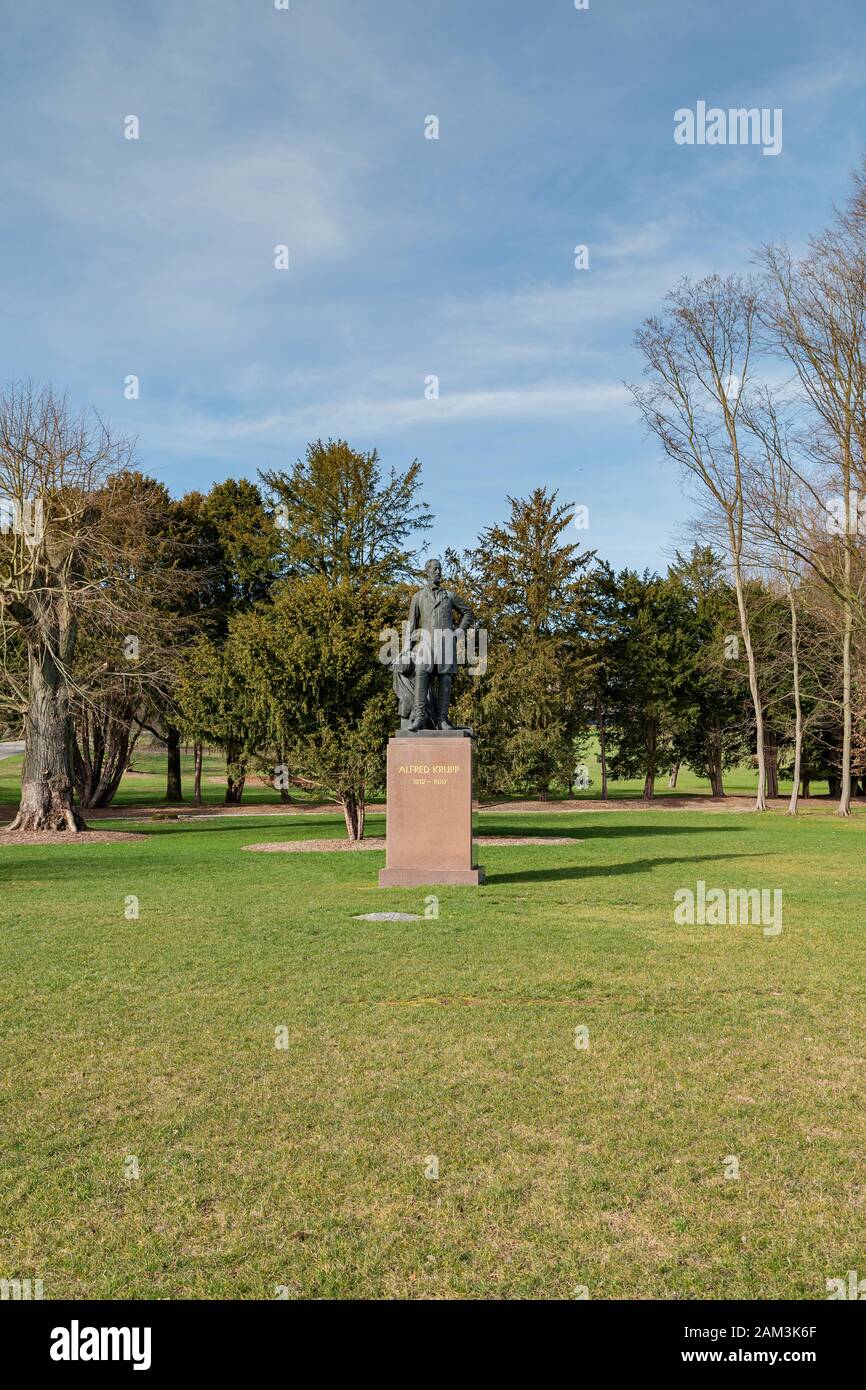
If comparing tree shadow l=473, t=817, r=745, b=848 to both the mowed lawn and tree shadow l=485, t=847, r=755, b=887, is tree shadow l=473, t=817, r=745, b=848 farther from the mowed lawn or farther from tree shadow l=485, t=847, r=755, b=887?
the mowed lawn

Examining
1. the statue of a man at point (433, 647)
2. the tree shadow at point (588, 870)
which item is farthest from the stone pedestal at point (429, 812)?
the tree shadow at point (588, 870)

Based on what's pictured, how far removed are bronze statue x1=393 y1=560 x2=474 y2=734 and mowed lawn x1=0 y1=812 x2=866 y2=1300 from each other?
14.8ft

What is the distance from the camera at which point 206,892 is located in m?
14.8

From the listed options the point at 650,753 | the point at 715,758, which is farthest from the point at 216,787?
the point at 715,758

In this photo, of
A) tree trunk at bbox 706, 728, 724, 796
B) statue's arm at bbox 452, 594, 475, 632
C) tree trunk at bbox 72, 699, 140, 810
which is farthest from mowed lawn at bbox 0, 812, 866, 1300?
tree trunk at bbox 706, 728, 724, 796

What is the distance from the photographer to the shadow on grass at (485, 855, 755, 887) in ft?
52.5

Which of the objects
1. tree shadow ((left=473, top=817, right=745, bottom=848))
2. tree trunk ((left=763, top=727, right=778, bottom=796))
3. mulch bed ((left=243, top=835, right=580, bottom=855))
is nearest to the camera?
mulch bed ((left=243, top=835, right=580, bottom=855))

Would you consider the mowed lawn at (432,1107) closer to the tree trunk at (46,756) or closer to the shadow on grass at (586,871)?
the shadow on grass at (586,871)

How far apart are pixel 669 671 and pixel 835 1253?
4538cm

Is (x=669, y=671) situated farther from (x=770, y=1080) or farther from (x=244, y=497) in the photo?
(x=770, y=1080)

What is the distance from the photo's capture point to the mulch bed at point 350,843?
74.1ft

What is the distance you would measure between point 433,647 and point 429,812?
2571mm

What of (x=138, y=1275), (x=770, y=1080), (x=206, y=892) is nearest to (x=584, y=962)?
(x=770, y=1080)
